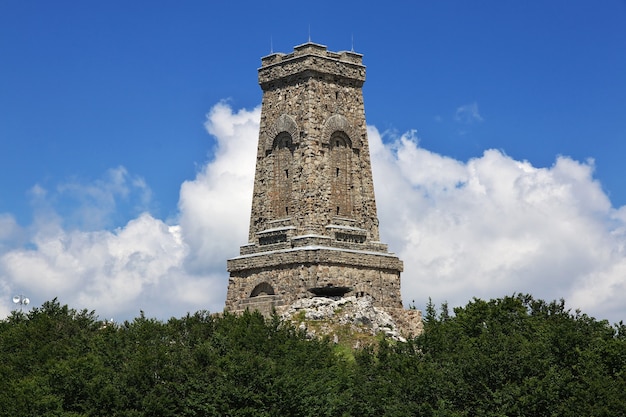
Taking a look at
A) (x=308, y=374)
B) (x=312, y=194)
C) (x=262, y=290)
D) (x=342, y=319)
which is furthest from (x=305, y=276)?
(x=308, y=374)

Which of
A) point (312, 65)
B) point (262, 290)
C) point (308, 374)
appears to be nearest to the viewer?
point (308, 374)

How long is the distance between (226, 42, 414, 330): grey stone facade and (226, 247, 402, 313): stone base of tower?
0.21ft

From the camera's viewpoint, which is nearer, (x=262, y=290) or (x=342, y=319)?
(x=342, y=319)

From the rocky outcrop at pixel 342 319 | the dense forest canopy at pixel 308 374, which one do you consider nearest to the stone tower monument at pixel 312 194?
the rocky outcrop at pixel 342 319

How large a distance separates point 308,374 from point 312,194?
21.7 metres

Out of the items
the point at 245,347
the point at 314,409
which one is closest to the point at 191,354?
the point at 245,347

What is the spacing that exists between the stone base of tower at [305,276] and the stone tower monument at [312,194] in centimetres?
6

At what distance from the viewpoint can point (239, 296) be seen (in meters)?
100

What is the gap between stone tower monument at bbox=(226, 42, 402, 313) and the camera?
97500mm

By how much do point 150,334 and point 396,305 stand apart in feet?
66.7

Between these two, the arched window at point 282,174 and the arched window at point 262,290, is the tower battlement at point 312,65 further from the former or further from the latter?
the arched window at point 262,290

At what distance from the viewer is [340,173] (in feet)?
331

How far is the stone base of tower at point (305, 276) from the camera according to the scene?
9631 cm

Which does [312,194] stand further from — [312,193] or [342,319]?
[342,319]
